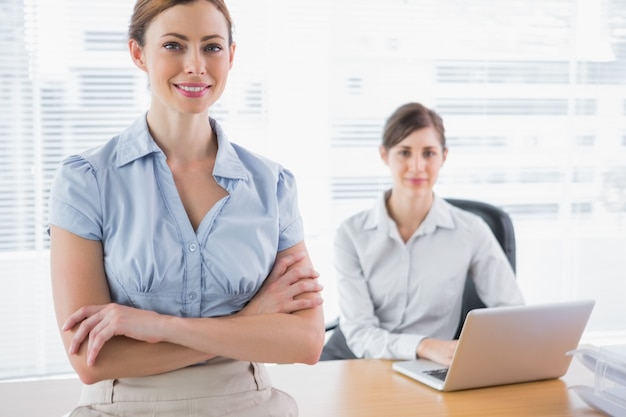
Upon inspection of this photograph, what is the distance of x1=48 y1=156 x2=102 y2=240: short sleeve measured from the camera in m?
1.71

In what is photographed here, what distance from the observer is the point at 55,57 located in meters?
4.00

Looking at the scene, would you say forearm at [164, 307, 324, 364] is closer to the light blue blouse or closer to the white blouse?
the light blue blouse

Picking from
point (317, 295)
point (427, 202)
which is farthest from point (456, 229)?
point (317, 295)

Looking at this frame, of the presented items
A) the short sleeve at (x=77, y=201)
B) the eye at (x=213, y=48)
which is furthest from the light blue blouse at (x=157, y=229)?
the eye at (x=213, y=48)

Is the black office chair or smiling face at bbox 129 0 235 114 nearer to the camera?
smiling face at bbox 129 0 235 114

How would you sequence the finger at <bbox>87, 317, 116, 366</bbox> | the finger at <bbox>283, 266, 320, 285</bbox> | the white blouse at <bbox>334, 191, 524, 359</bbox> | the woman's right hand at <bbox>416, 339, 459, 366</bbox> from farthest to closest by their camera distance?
the white blouse at <bbox>334, 191, 524, 359</bbox>, the woman's right hand at <bbox>416, 339, 459, 366</bbox>, the finger at <bbox>283, 266, 320, 285</bbox>, the finger at <bbox>87, 317, 116, 366</bbox>

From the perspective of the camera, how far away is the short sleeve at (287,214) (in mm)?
1904

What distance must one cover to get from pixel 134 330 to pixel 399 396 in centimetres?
74

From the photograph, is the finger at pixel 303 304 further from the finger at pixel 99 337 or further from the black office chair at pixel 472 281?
the black office chair at pixel 472 281

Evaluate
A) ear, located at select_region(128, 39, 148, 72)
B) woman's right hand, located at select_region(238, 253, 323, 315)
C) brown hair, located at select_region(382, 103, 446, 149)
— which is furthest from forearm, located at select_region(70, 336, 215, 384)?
brown hair, located at select_region(382, 103, 446, 149)

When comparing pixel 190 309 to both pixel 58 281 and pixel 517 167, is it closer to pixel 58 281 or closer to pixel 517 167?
pixel 58 281

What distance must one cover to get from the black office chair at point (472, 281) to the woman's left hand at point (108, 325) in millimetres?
1269

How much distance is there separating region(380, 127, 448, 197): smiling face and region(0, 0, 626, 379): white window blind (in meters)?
1.43

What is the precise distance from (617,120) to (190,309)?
3780 millimetres
